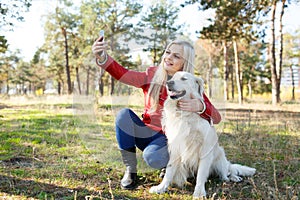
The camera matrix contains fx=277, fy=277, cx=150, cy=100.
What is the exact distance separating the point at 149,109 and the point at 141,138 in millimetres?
369

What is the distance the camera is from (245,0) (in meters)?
9.38

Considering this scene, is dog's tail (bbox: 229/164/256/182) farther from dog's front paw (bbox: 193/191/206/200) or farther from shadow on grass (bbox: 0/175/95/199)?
shadow on grass (bbox: 0/175/95/199)

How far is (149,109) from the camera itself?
299 cm

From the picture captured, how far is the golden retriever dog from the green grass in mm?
156

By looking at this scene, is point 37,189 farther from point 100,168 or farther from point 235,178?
point 235,178

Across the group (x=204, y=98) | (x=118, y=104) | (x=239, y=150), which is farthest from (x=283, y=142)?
(x=118, y=104)

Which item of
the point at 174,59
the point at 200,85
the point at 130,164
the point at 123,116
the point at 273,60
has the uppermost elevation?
the point at 273,60

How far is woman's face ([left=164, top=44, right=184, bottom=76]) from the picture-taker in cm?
281

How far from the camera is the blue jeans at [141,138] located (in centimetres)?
293

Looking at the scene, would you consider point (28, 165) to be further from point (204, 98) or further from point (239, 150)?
point (239, 150)

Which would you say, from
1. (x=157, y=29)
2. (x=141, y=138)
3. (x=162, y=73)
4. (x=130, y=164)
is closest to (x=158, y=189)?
(x=130, y=164)

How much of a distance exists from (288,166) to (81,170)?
106 inches

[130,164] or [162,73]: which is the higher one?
[162,73]

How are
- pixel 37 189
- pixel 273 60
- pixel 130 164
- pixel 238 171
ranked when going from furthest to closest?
pixel 273 60, pixel 238 171, pixel 130 164, pixel 37 189
